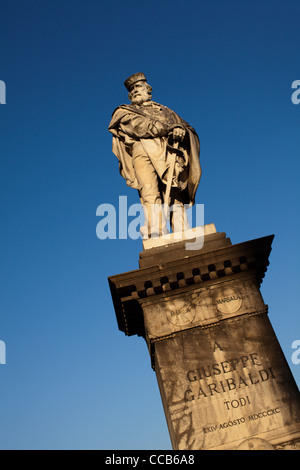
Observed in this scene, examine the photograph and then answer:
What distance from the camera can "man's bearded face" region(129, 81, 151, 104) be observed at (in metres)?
11.0

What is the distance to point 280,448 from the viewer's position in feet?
22.3

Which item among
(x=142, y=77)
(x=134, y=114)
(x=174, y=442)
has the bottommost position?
(x=174, y=442)

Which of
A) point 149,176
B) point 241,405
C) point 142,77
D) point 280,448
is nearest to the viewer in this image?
point 280,448

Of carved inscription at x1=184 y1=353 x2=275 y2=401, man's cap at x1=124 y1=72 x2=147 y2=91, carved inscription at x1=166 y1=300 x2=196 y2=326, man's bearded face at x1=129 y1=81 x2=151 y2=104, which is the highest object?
man's cap at x1=124 y1=72 x2=147 y2=91

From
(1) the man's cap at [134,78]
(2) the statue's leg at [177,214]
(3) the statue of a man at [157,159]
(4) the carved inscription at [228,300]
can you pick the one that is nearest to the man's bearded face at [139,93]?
(1) the man's cap at [134,78]

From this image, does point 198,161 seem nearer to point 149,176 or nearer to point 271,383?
point 149,176

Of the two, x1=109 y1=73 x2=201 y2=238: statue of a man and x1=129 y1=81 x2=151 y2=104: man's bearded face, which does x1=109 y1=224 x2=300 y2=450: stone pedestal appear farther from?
x1=129 y1=81 x2=151 y2=104: man's bearded face

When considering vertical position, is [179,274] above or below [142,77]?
below

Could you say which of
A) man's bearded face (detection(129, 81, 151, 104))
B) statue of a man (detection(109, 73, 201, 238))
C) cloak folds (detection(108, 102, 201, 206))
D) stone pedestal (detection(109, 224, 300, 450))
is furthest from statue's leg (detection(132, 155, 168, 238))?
man's bearded face (detection(129, 81, 151, 104))

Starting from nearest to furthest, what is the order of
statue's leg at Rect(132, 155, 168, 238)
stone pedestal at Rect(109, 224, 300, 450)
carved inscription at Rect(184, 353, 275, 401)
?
1. stone pedestal at Rect(109, 224, 300, 450)
2. carved inscription at Rect(184, 353, 275, 401)
3. statue's leg at Rect(132, 155, 168, 238)

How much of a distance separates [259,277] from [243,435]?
2.70 m

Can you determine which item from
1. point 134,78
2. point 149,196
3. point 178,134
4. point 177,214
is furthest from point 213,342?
point 134,78

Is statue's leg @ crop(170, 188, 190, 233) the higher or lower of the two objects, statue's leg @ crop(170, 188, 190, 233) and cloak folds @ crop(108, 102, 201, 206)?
the lower
